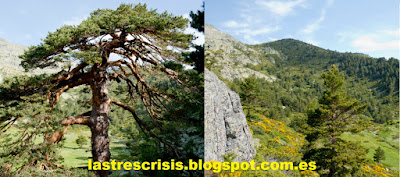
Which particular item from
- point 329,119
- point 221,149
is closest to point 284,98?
point 329,119

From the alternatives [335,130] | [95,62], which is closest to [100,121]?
[95,62]

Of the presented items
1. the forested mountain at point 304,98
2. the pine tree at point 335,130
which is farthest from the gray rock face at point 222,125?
the pine tree at point 335,130

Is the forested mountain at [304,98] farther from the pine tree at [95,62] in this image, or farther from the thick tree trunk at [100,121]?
the thick tree trunk at [100,121]

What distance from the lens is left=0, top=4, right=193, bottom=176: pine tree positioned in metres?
4.46

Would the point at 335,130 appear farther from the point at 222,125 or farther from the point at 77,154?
the point at 77,154

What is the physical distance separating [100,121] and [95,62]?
1712 mm

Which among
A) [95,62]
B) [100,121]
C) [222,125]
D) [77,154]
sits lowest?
[77,154]

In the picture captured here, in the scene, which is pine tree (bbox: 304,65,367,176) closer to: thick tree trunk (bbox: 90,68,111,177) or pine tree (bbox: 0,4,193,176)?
pine tree (bbox: 0,4,193,176)

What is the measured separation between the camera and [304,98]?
6725 cm

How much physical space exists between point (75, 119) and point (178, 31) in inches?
143

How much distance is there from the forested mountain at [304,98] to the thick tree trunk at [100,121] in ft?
16.9

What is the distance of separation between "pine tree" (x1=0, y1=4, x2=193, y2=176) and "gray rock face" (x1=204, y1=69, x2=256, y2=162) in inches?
66.3

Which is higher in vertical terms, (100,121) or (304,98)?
(304,98)

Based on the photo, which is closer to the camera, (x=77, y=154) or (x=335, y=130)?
(x=77, y=154)
